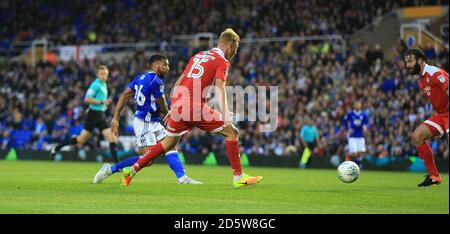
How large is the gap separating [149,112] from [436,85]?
4.86 meters

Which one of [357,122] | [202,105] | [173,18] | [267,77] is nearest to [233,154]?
[202,105]

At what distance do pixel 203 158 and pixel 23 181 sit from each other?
12.9 m

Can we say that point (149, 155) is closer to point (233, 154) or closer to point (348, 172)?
point (233, 154)

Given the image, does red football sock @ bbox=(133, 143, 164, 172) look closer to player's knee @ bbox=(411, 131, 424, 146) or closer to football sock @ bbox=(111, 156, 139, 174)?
football sock @ bbox=(111, 156, 139, 174)

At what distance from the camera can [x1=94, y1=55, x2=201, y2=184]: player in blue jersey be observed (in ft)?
46.2

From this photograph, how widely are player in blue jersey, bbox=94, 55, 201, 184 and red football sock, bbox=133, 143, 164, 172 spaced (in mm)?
894

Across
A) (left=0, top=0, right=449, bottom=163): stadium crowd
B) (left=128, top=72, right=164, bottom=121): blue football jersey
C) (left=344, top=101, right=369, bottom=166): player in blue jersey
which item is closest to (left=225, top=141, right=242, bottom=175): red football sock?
(left=128, top=72, right=164, bottom=121): blue football jersey

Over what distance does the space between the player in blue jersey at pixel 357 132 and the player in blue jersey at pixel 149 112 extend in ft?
31.2

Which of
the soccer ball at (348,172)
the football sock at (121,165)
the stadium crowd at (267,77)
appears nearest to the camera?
the football sock at (121,165)

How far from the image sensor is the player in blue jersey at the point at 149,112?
554 inches

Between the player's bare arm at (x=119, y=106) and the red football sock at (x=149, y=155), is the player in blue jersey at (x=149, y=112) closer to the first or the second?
the player's bare arm at (x=119, y=106)

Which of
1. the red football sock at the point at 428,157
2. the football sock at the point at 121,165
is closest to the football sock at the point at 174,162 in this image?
the football sock at the point at 121,165

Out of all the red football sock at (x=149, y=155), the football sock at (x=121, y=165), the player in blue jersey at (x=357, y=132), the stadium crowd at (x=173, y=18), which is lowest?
the player in blue jersey at (x=357, y=132)

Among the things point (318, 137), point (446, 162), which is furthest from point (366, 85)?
point (446, 162)
